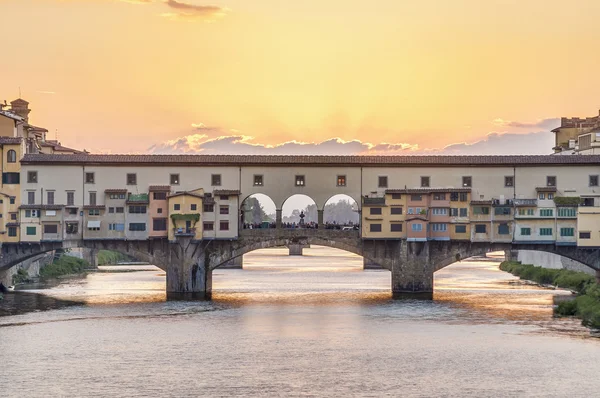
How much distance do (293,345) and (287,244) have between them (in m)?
18.9

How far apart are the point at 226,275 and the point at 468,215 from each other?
28718 millimetres

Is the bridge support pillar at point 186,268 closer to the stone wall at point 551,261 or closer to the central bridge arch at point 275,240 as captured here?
the central bridge arch at point 275,240

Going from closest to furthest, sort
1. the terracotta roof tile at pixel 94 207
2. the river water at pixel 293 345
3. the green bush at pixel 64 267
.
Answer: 1. the river water at pixel 293 345
2. the terracotta roof tile at pixel 94 207
3. the green bush at pixel 64 267

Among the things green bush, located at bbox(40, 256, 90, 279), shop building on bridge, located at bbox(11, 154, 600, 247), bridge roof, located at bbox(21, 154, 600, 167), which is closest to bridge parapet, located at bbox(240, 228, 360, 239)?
shop building on bridge, located at bbox(11, 154, 600, 247)

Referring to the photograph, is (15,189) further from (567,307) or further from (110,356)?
(567,307)

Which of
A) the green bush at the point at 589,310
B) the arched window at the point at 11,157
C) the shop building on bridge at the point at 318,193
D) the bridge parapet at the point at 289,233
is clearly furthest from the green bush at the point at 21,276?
the green bush at the point at 589,310

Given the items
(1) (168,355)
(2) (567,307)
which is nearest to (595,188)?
(2) (567,307)

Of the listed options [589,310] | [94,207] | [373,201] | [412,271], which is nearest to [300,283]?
[373,201]

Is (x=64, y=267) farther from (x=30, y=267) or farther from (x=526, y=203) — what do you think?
(x=526, y=203)

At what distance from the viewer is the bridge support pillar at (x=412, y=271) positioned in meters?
66.7

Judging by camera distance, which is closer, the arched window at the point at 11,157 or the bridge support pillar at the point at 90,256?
the arched window at the point at 11,157

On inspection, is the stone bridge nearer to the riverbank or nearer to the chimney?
the riverbank

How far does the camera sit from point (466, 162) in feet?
222

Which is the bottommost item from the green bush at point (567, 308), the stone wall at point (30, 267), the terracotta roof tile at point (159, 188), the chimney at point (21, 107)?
the green bush at point (567, 308)
